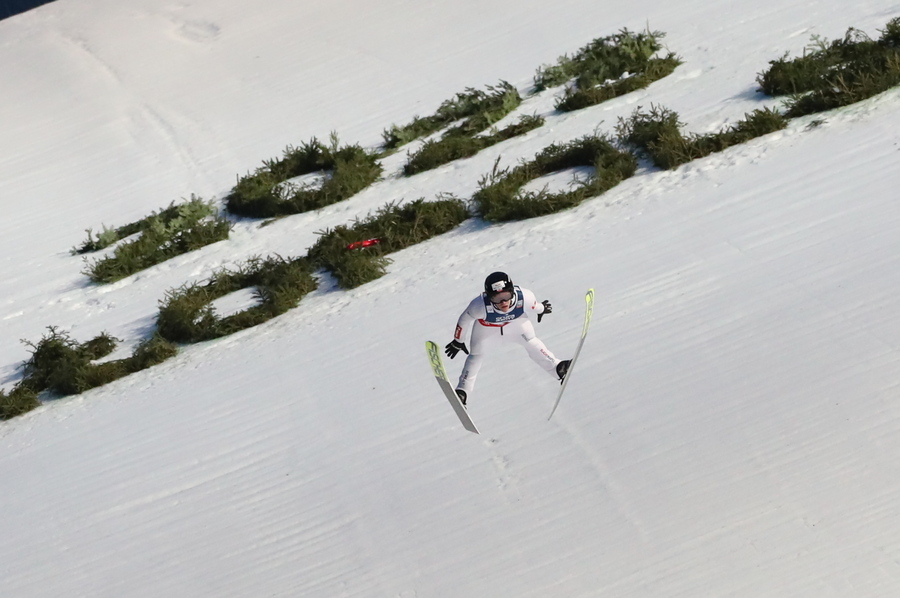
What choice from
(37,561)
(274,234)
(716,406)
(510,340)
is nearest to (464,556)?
(510,340)

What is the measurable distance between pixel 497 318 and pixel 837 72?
7658mm

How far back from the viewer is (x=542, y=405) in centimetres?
767

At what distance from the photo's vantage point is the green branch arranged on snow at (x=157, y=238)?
12500 mm

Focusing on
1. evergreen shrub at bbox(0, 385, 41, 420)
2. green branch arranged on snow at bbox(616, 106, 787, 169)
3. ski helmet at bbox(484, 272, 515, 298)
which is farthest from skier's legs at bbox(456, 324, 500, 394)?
green branch arranged on snow at bbox(616, 106, 787, 169)

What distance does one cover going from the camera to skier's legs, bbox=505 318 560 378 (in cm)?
602

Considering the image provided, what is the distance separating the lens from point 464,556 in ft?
21.2

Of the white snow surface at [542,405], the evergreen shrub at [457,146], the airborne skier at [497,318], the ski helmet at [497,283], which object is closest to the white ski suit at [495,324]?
the airborne skier at [497,318]

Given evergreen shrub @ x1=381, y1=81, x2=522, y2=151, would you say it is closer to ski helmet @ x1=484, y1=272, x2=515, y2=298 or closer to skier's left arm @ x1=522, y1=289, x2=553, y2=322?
skier's left arm @ x1=522, y1=289, x2=553, y2=322

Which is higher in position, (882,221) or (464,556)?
(882,221)

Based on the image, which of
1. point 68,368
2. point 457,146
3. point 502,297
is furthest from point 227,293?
point 502,297

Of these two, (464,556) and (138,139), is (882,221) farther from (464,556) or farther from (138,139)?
(138,139)

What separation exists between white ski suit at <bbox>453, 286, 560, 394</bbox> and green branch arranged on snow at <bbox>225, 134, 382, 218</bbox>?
7058 mm

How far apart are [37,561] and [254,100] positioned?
11.2 m

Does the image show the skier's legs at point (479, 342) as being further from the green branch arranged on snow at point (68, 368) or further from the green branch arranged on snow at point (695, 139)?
the green branch arranged on snow at point (695, 139)
